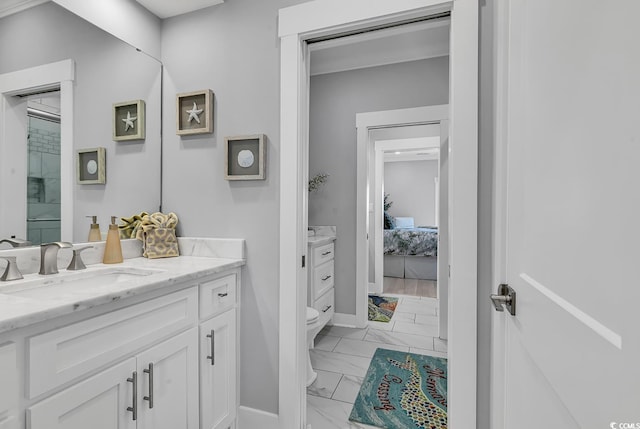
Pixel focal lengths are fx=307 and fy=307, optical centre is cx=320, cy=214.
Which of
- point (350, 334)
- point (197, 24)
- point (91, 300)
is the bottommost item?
point (350, 334)

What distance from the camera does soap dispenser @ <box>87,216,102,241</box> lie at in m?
1.57

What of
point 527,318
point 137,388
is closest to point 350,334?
point 137,388

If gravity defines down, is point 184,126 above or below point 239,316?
above

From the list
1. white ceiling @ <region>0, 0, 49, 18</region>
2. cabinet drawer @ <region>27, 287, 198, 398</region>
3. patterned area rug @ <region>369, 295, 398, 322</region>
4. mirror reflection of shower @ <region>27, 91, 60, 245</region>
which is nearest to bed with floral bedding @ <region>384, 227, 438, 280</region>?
patterned area rug @ <region>369, 295, 398, 322</region>

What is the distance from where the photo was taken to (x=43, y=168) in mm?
1377

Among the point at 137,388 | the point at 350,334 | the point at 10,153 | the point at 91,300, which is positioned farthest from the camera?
the point at 350,334

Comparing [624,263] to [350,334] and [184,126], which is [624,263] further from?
[350,334]

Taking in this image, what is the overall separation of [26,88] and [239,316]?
4.64 ft

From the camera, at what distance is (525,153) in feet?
2.70

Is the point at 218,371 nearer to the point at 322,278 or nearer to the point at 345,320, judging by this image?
the point at 322,278

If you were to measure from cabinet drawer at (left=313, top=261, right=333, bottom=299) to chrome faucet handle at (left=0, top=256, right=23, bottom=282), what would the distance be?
194 cm

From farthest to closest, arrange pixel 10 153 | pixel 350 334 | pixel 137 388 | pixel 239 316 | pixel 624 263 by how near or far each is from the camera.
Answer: pixel 350 334
pixel 239 316
pixel 10 153
pixel 137 388
pixel 624 263

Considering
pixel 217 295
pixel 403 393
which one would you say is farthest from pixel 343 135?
pixel 403 393

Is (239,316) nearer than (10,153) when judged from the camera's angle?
No
